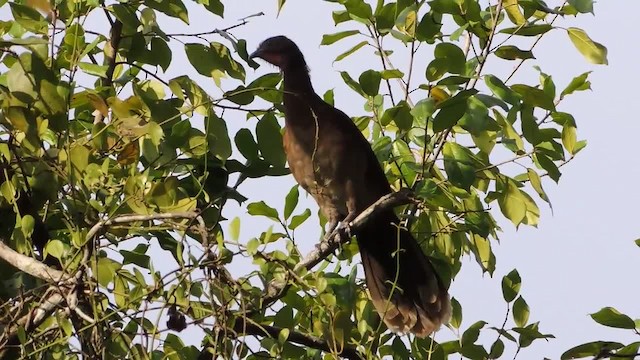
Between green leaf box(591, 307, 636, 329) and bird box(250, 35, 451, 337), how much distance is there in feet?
4.26

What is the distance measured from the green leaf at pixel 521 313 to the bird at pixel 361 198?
913 millimetres

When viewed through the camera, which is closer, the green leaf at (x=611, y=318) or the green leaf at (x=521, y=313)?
the green leaf at (x=611, y=318)

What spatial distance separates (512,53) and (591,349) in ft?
2.59

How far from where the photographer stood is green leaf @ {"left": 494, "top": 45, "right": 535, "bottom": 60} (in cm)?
272

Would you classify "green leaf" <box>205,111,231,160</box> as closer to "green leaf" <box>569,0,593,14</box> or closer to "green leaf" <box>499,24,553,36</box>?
"green leaf" <box>499,24,553,36</box>

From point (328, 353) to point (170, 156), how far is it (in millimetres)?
693

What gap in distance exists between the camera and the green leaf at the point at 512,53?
8.93ft

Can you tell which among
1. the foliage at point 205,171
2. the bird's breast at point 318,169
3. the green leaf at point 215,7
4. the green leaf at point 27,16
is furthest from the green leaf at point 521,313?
the green leaf at point 27,16

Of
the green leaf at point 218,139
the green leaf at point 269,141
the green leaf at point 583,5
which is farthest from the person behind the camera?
the green leaf at point 269,141

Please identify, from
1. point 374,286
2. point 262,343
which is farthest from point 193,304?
point 374,286

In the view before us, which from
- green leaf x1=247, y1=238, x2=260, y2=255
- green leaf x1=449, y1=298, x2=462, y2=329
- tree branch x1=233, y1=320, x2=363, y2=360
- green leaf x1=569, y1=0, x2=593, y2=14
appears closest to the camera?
green leaf x1=247, y1=238, x2=260, y2=255

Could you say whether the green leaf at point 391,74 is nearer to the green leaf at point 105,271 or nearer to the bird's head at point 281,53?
the green leaf at point 105,271

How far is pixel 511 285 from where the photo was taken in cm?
293

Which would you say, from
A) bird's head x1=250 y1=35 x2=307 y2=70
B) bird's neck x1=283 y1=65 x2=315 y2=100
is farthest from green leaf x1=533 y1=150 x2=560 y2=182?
bird's head x1=250 y1=35 x2=307 y2=70
